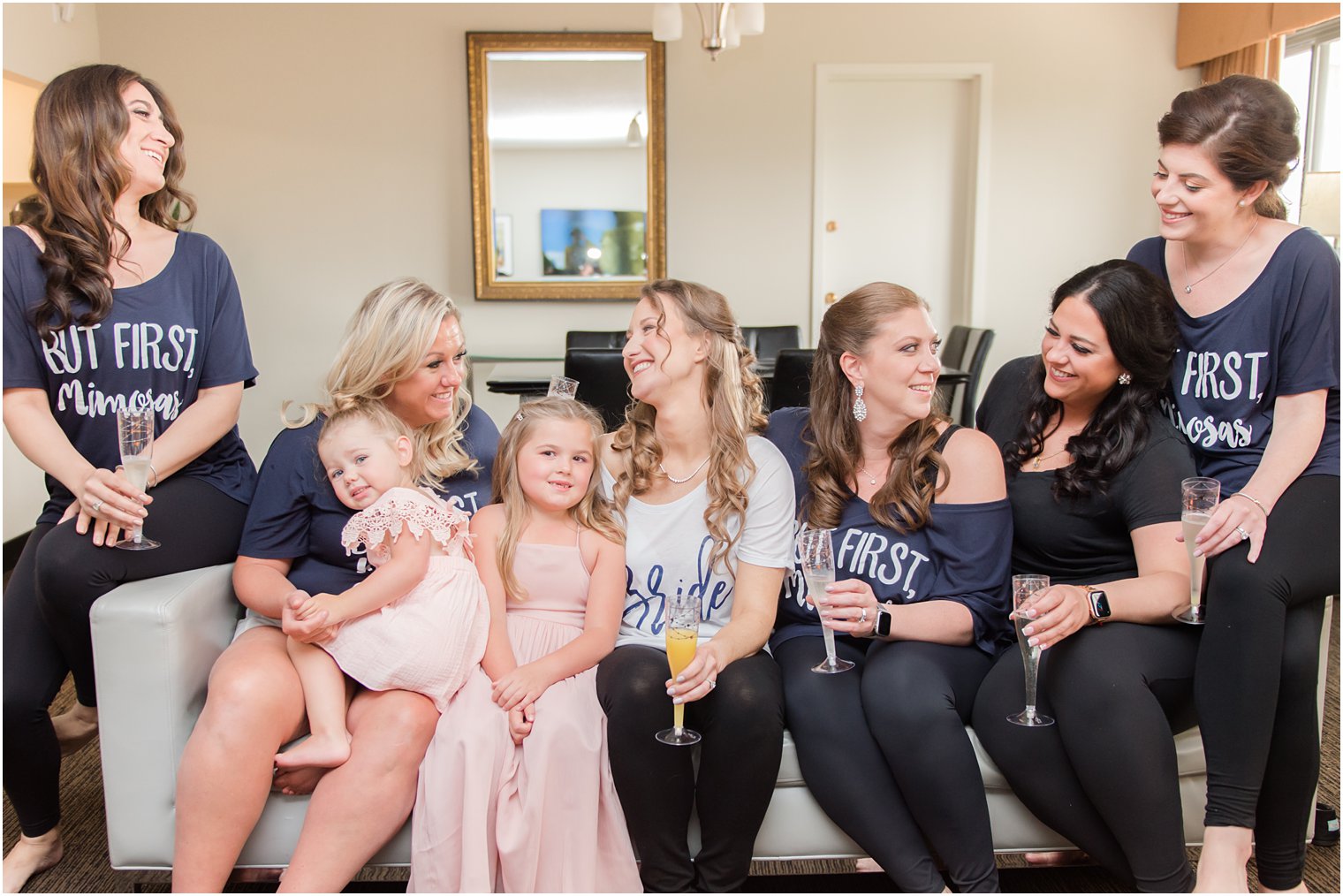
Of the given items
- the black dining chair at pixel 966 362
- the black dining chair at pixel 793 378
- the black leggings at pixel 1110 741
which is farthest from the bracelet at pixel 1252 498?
the black dining chair at pixel 966 362

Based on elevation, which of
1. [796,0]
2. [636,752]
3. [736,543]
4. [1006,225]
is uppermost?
[796,0]

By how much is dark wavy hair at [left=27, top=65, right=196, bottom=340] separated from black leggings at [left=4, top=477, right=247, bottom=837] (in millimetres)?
389

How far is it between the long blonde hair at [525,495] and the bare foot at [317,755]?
41 cm

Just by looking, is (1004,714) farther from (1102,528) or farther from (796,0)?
(796,0)

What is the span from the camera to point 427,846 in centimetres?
170

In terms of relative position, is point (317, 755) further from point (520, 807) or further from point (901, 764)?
point (901, 764)

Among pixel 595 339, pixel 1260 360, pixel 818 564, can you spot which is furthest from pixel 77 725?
pixel 595 339

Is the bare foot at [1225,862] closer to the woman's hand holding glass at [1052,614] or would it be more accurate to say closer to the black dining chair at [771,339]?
the woman's hand holding glass at [1052,614]

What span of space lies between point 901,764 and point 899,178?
16.0 ft

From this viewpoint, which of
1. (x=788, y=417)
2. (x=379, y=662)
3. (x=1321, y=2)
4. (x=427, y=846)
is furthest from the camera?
(x=1321, y=2)

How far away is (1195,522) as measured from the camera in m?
1.80

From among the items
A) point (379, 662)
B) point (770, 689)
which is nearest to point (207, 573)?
point (379, 662)

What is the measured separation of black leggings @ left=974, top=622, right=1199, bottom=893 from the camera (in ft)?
5.57

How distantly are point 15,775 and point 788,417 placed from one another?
1677 millimetres
